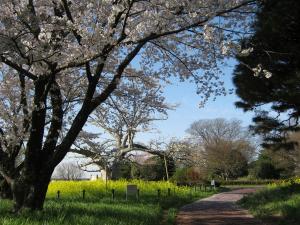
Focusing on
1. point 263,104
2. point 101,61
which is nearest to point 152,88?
point 263,104

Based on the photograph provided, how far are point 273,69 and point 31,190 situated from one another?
8521mm

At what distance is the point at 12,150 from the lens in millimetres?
16828

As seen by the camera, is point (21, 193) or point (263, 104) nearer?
point (21, 193)

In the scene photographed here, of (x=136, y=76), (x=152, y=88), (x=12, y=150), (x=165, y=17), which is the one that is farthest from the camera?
(x=12, y=150)

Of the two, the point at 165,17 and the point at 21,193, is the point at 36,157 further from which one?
the point at 165,17

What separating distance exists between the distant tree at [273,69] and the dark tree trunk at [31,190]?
5.59 m

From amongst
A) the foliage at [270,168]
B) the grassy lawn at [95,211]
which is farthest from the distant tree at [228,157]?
the grassy lawn at [95,211]

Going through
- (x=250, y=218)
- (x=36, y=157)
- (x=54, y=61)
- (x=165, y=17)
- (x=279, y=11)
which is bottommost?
(x=250, y=218)

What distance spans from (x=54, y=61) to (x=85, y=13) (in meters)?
1.28

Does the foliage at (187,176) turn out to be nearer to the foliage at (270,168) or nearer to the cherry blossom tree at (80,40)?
the foliage at (270,168)

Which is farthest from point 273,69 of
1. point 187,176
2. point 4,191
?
point 187,176

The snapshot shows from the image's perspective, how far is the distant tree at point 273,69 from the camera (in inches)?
469

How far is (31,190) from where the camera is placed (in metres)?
11.3

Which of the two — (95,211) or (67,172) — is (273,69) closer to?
(95,211)
